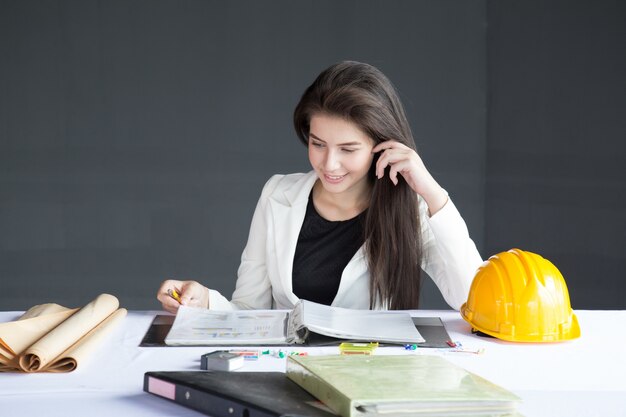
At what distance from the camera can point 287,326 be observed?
1.88m

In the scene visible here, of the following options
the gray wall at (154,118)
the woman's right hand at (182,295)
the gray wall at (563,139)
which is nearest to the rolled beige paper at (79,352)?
the woman's right hand at (182,295)

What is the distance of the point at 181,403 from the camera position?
53.7 inches

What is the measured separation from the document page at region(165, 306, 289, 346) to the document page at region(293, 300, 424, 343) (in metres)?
0.06

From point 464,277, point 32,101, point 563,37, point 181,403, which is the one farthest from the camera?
point 32,101

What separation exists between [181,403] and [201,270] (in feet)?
11.1

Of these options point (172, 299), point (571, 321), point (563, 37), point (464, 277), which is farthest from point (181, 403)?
point (563, 37)

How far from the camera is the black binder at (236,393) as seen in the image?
4.03 feet

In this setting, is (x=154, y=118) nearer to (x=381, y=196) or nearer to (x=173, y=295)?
(x=381, y=196)

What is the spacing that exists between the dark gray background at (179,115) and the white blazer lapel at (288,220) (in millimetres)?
2202

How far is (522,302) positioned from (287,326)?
510 mm

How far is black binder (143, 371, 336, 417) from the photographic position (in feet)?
4.03

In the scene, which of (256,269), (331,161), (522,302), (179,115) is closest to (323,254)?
(256,269)

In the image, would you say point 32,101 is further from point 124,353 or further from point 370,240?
point 124,353

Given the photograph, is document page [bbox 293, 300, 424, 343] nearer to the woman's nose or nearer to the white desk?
the white desk
